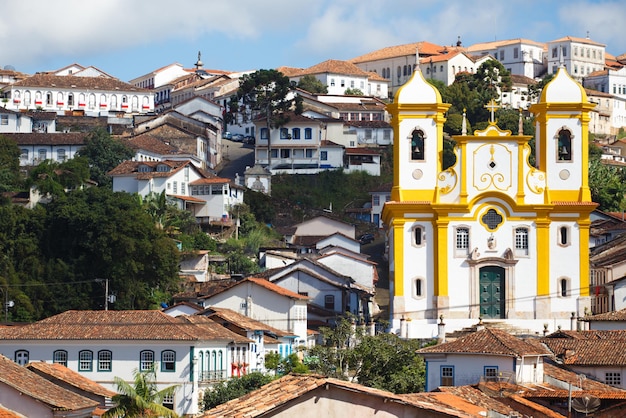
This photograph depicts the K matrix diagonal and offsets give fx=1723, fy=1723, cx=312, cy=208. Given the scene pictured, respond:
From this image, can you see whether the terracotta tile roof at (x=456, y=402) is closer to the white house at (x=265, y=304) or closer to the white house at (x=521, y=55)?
the white house at (x=265, y=304)

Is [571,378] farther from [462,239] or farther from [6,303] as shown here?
[6,303]

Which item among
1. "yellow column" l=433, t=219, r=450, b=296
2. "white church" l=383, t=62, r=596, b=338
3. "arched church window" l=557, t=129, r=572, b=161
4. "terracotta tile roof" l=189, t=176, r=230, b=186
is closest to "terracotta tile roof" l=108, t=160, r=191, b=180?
"terracotta tile roof" l=189, t=176, r=230, b=186

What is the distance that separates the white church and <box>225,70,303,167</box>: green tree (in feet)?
139

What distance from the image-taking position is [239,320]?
218ft

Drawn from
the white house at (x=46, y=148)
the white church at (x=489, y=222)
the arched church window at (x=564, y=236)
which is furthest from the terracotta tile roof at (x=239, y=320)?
the white house at (x=46, y=148)

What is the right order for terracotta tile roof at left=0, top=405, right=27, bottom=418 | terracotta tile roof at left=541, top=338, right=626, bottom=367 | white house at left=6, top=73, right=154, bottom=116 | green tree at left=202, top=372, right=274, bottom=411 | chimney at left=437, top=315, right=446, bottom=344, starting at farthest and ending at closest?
white house at left=6, top=73, right=154, bottom=116
chimney at left=437, top=315, right=446, bottom=344
green tree at left=202, top=372, right=274, bottom=411
terracotta tile roof at left=541, top=338, right=626, bottom=367
terracotta tile roof at left=0, top=405, right=27, bottom=418

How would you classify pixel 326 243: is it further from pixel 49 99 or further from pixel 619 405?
pixel 619 405

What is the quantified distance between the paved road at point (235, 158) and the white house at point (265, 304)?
143 feet

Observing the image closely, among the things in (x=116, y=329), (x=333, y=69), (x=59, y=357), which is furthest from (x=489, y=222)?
(x=333, y=69)

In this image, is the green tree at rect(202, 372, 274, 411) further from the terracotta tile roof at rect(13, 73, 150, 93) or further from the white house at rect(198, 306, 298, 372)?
the terracotta tile roof at rect(13, 73, 150, 93)

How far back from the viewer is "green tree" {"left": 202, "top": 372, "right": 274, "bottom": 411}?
173 feet

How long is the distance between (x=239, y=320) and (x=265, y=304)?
643 centimetres

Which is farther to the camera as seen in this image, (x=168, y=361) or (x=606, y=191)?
(x=606, y=191)

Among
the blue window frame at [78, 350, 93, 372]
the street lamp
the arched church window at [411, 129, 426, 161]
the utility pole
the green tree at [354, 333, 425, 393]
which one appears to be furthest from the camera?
the street lamp
